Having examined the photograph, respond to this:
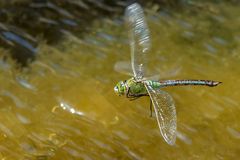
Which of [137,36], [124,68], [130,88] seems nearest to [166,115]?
[130,88]

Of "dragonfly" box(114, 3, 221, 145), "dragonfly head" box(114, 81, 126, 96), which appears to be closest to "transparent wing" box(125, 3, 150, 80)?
"dragonfly" box(114, 3, 221, 145)

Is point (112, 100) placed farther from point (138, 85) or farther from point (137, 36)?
point (137, 36)

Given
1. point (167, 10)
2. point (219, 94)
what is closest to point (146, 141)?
point (219, 94)

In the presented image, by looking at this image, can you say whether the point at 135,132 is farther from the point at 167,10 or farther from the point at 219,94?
the point at 167,10

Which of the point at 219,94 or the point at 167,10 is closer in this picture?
the point at 219,94

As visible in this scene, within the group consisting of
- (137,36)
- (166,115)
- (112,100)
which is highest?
(137,36)

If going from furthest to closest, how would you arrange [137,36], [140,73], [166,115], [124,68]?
[124,68] < [140,73] < [137,36] < [166,115]
